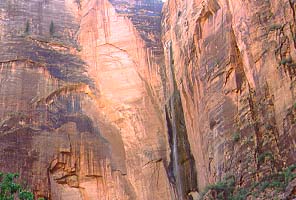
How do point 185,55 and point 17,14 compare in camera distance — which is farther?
point 17,14

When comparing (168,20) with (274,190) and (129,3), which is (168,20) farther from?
(274,190)

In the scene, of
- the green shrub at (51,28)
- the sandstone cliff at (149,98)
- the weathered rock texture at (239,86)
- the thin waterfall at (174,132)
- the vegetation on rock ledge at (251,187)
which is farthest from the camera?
the green shrub at (51,28)

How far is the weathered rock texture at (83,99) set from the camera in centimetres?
2405

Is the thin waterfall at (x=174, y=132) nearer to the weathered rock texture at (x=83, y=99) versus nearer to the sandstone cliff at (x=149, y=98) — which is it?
the sandstone cliff at (x=149, y=98)

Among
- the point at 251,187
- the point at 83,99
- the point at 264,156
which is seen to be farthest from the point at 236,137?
the point at 83,99

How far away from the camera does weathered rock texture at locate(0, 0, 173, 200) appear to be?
2405 centimetres

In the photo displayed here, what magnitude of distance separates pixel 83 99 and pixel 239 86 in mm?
9531

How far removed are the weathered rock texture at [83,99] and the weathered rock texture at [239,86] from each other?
2543mm

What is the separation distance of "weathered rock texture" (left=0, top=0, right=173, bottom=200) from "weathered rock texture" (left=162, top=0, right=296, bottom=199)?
2.54m

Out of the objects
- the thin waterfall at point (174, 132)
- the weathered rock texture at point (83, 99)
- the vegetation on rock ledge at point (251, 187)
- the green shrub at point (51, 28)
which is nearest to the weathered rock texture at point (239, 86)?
the vegetation on rock ledge at point (251, 187)

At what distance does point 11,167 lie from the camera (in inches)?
906

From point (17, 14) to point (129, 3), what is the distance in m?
6.46

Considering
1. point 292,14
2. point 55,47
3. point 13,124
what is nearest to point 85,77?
point 55,47

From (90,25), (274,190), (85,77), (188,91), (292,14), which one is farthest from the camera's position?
(90,25)
